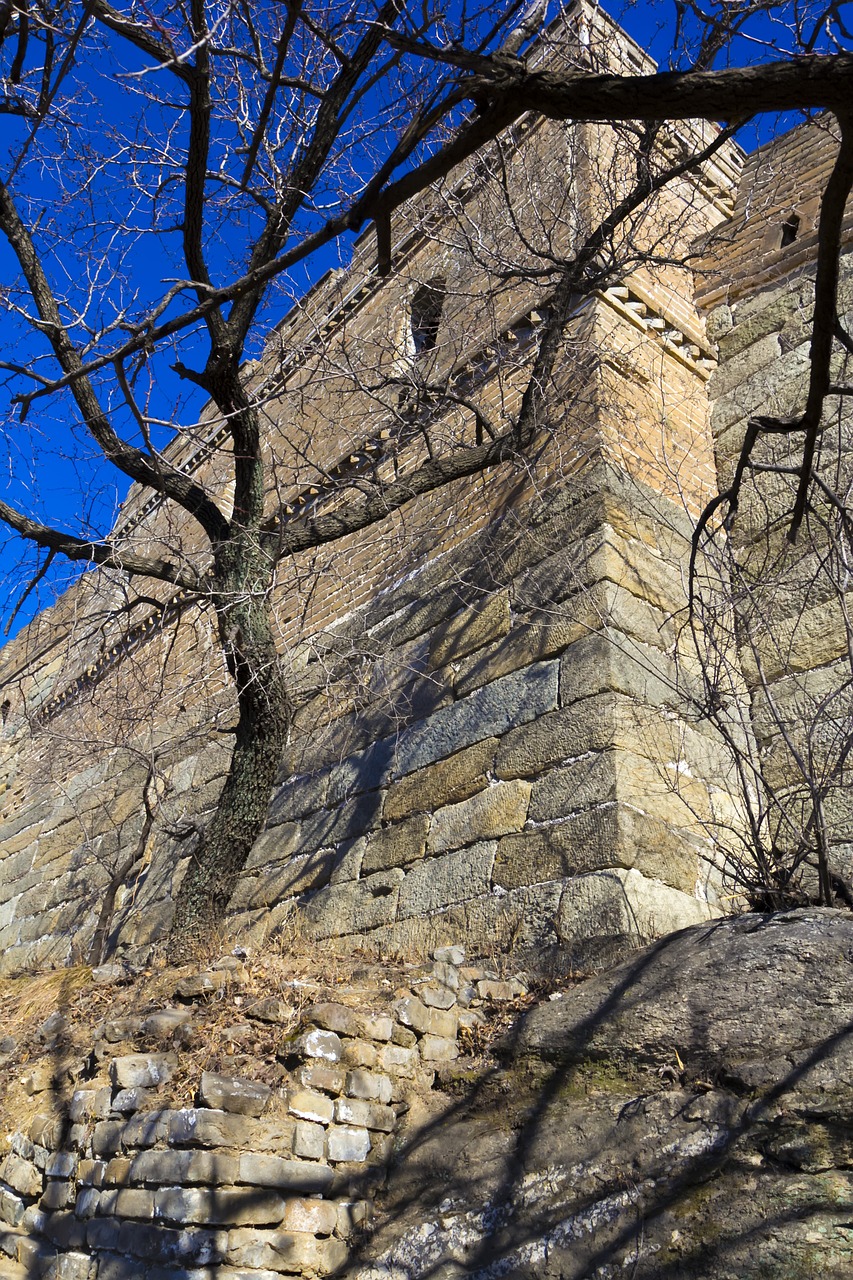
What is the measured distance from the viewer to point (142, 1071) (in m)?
3.30

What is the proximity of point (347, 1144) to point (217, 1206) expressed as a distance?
1.58ft

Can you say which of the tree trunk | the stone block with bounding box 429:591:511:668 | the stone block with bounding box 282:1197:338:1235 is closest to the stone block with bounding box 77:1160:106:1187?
the stone block with bounding box 282:1197:338:1235

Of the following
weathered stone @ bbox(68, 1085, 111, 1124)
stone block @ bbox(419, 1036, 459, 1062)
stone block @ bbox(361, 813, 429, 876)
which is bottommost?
weathered stone @ bbox(68, 1085, 111, 1124)

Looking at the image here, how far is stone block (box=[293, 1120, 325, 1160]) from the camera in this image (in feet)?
10.3

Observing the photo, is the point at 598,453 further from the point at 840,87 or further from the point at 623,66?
the point at 623,66

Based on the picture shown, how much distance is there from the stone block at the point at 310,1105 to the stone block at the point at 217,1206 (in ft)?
0.84

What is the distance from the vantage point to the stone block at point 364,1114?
3271 millimetres

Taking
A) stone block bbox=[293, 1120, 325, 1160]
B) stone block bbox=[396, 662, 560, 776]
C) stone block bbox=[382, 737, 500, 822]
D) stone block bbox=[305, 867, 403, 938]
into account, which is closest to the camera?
stone block bbox=[293, 1120, 325, 1160]

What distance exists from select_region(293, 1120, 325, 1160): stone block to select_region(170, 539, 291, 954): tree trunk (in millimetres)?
2036

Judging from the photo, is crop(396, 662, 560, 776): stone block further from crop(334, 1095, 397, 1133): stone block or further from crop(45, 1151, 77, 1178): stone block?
crop(45, 1151, 77, 1178): stone block

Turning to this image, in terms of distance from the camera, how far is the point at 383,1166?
325 centimetres

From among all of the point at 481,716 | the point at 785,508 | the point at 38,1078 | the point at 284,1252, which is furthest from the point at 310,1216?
the point at 785,508

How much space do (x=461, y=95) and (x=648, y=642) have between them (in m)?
2.55

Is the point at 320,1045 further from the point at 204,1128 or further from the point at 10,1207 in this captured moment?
the point at 10,1207
